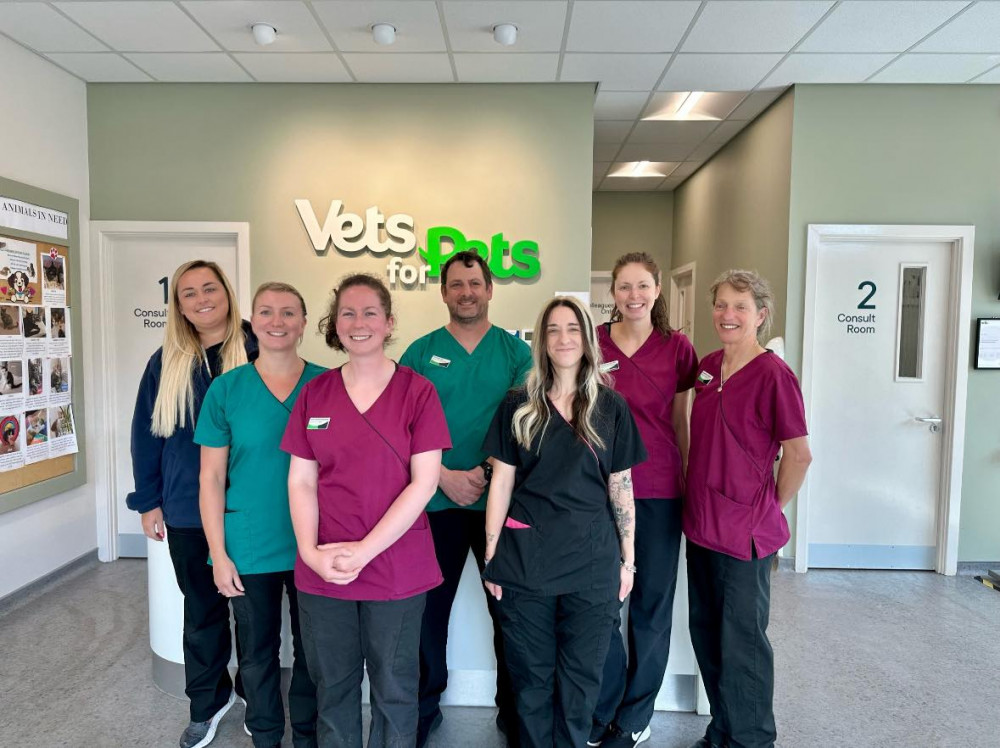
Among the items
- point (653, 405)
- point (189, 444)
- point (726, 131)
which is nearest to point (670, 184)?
point (726, 131)

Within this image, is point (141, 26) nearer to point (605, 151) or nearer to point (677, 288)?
point (605, 151)

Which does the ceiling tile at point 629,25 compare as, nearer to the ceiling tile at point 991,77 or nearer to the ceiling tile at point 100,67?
the ceiling tile at point 991,77

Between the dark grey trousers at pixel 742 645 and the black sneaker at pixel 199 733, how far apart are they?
1752mm

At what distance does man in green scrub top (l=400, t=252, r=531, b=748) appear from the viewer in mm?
2154

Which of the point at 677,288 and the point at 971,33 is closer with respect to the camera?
the point at 971,33

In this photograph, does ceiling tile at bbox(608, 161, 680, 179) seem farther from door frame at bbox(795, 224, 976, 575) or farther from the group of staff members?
the group of staff members

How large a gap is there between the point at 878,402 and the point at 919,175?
146cm

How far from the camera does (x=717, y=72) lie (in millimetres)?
3818

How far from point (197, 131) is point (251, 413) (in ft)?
9.87

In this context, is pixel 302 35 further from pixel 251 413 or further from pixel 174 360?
pixel 251 413

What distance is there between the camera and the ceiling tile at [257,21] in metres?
3.04

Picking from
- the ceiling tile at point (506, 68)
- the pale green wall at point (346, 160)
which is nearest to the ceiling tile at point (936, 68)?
the pale green wall at point (346, 160)

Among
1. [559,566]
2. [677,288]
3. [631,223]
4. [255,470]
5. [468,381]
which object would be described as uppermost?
[631,223]

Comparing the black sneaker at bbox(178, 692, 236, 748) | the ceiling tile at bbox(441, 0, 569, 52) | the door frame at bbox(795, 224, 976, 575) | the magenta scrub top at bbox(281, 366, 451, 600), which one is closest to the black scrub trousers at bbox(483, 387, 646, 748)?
the magenta scrub top at bbox(281, 366, 451, 600)
